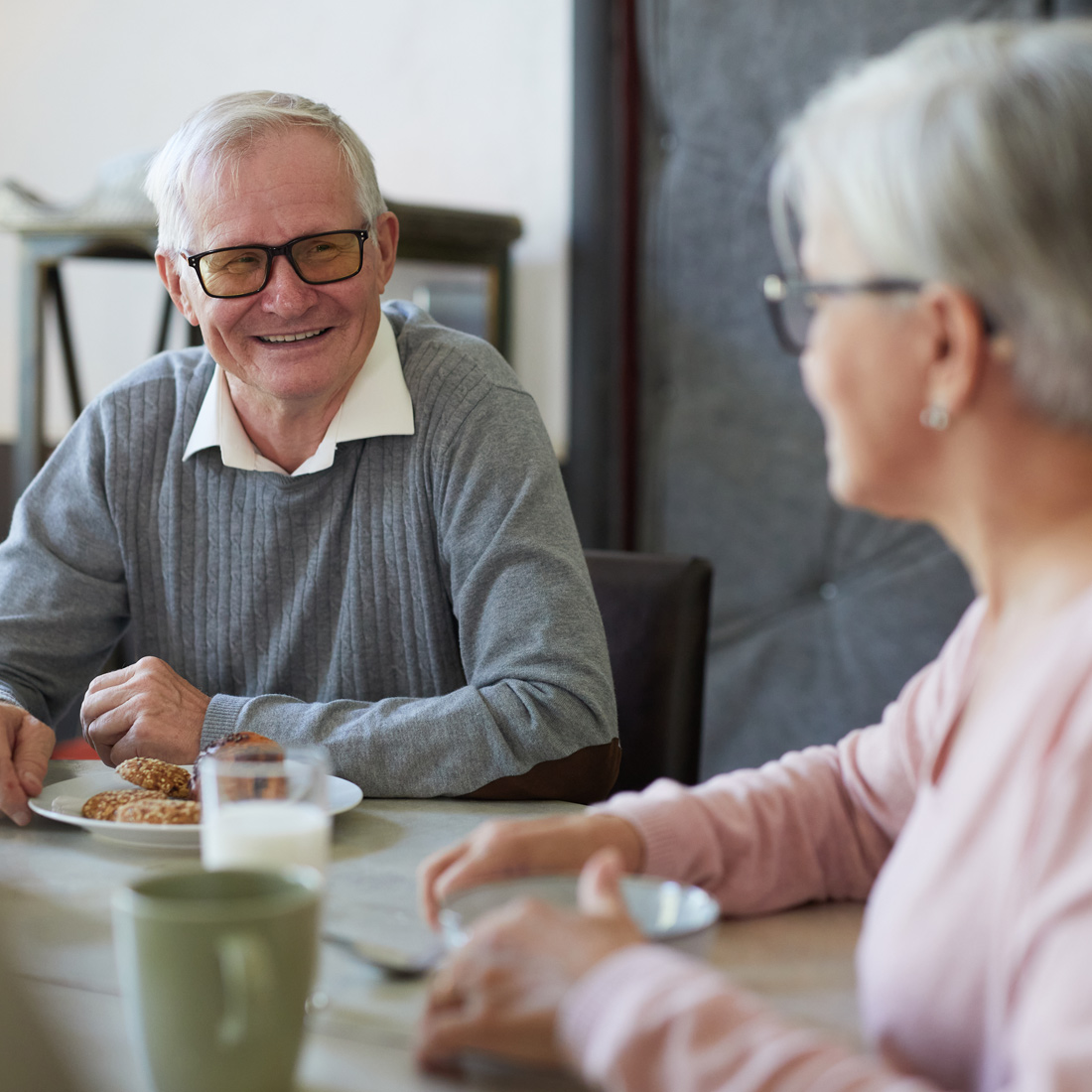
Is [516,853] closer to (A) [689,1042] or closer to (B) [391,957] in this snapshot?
(B) [391,957]

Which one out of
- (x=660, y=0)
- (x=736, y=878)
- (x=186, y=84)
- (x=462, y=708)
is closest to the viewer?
(x=736, y=878)

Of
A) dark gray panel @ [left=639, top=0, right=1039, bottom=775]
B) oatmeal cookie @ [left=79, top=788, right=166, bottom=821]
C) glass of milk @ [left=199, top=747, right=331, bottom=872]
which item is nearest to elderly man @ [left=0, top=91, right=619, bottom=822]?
oatmeal cookie @ [left=79, top=788, right=166, bottom=821]

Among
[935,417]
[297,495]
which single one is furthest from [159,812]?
[935,417]

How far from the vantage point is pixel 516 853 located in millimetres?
826

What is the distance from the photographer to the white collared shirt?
1.48 m

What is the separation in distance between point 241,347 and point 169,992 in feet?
3.43

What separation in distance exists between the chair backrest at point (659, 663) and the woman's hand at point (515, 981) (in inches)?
35.1

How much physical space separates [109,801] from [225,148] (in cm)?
76

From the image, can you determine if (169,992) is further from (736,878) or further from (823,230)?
(823,230)

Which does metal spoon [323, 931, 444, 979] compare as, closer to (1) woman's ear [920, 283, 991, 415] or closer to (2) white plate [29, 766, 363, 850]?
(2) white plate [29, 766, 363, 850]

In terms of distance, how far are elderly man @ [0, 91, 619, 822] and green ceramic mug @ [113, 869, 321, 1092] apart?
0.69 metres

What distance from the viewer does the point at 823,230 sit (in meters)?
0.72

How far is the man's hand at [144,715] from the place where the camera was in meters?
1.23

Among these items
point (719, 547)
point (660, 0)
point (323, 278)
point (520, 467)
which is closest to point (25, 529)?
point (323, 278)
